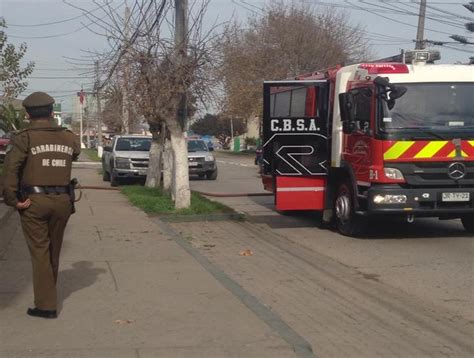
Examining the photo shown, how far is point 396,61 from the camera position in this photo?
11641mm

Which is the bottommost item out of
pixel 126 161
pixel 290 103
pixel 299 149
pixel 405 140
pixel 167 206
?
pixel 167 206

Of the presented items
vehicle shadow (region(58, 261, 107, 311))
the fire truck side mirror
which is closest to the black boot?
vehicle shadow (region(58, 261, 107, 311))

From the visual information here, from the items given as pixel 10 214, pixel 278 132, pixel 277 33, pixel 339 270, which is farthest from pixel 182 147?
pixel 277 33

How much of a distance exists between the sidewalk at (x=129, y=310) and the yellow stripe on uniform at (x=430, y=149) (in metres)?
3.92

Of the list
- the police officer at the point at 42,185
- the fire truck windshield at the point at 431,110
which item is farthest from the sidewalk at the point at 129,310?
the fire truck windshield at the point at 431,110

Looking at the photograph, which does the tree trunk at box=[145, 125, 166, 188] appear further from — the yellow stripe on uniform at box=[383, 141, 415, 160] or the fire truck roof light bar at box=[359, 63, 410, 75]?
the yellow stripe on uniform at box=[383, 141, 415, 160]

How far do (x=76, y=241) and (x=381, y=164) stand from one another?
4.88 m

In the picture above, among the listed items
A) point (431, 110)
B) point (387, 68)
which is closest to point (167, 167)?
point (387, 68)

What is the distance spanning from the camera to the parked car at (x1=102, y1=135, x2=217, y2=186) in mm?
22359

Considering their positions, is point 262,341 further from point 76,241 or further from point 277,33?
point 277,33

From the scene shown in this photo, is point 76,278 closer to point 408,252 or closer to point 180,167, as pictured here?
point 408,252

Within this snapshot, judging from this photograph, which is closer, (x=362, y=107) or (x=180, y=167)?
(x=362, y=107)

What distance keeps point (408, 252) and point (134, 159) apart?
13.9 meters

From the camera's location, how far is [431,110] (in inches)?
412
